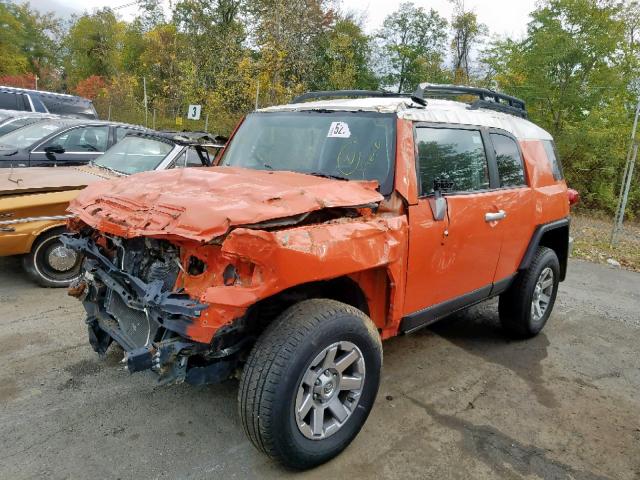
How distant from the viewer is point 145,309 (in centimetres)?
259

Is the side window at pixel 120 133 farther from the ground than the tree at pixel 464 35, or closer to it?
closer to it

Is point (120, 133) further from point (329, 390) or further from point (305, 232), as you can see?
point (329, 390)

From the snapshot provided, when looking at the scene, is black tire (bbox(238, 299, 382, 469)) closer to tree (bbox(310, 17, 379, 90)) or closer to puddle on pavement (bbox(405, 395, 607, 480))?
puddle on pavement (bbox(405, 395, 607, 480))

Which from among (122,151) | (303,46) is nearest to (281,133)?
(122,151)

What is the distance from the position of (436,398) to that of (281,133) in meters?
2.26

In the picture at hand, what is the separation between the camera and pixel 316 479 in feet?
8.54

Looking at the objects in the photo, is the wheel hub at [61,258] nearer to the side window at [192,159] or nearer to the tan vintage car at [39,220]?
the tan vintage car at [39,220]

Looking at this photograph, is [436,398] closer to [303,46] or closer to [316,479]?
[316,479]

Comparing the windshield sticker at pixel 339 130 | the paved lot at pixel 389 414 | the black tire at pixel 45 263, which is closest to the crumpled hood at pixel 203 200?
the windshield sticker at pixel 339 130

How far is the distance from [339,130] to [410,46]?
1676 inches

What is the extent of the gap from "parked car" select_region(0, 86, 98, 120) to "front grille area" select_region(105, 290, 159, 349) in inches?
461

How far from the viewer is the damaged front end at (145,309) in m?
2.40

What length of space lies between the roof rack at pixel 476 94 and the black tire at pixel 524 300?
4.49ft

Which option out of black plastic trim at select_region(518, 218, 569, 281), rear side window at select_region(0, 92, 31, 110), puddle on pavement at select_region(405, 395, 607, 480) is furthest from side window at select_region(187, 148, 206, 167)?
rear side window at select_region(0, 92, 31, 110)
